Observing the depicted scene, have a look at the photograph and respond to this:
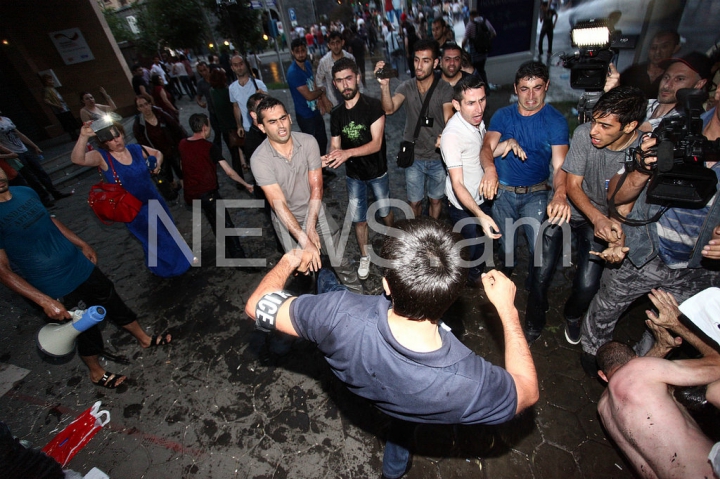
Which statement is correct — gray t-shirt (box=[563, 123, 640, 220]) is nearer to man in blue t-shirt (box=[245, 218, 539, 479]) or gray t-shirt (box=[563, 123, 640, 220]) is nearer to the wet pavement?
the wet pavement

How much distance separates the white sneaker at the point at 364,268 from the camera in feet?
14.5

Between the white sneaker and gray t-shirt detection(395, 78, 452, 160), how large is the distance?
1464 millimetres

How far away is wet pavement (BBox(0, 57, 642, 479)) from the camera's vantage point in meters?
2.69

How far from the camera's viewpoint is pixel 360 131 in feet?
13.1

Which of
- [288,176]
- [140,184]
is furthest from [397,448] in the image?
[140,184]

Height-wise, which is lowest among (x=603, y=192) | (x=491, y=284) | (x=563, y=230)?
(x=563, y=230)

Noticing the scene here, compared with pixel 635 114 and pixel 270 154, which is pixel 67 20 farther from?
pixel 635 114

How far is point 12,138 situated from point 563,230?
943 centimetres

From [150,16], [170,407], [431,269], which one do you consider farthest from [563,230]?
[150,16]

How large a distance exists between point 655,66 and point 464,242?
4.87m

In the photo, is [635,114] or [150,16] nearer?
[635,114]

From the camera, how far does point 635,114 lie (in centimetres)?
248

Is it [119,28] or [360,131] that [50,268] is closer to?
[360,131]

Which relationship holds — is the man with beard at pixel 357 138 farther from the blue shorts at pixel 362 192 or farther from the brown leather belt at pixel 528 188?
the brown leather belt at pixel 528 188
